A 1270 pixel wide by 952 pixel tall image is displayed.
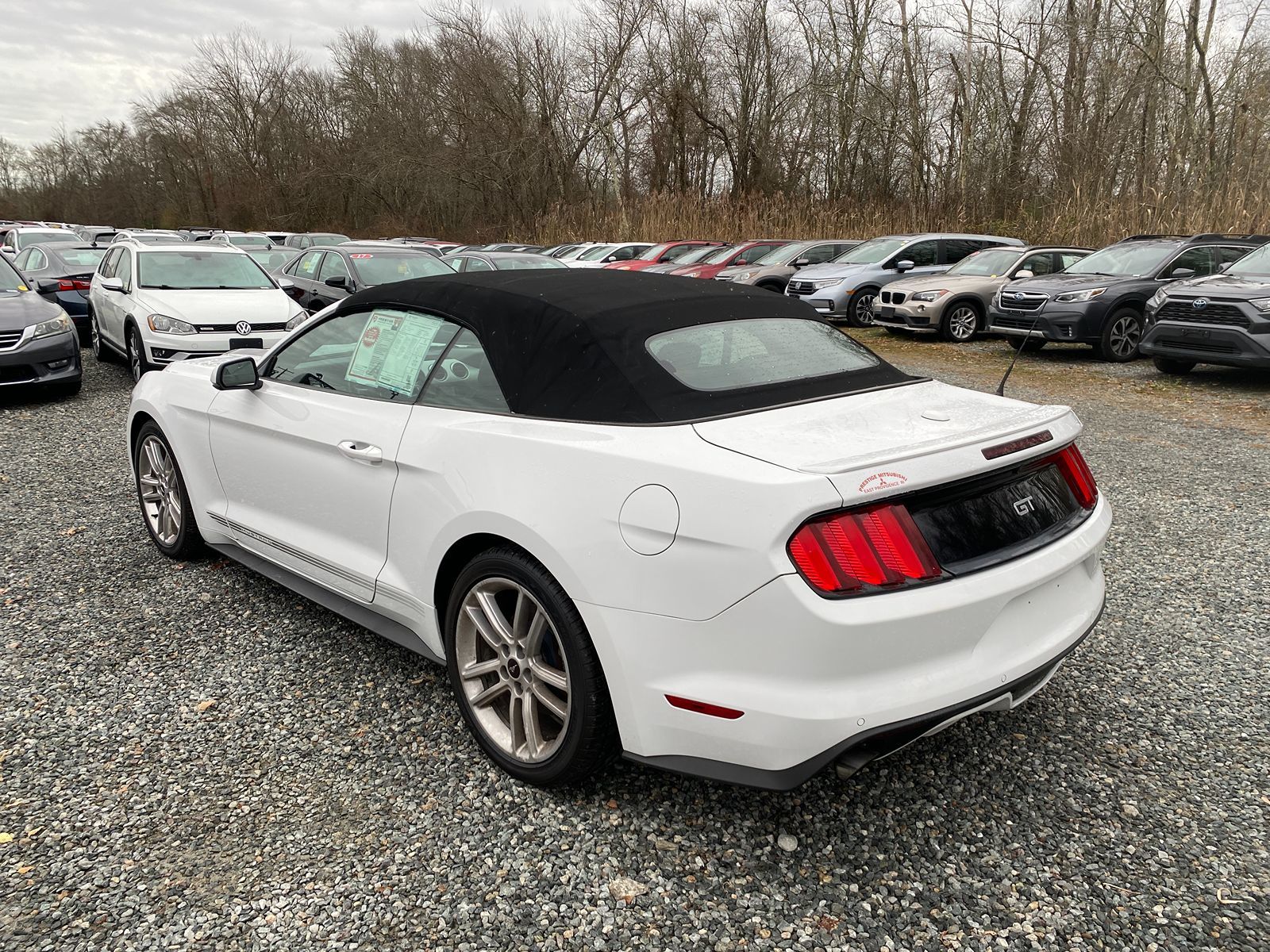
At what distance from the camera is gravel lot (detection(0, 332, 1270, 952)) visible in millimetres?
2230

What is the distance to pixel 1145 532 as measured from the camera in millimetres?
5246

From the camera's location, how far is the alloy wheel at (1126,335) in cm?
1229

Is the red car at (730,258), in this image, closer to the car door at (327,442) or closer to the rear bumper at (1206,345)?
the rear bumper at (1206,345)

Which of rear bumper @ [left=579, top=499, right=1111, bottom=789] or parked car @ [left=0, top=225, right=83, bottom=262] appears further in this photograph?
parked car @ [left=0, top=225, right=83, bottom=262]

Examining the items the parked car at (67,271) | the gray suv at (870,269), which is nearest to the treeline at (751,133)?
the gray suv at (870,269)

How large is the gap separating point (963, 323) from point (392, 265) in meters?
8.89

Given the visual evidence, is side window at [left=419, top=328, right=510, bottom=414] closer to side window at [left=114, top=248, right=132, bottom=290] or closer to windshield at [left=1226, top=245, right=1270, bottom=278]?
side window at [left=114, top=248, right=132, bottom=290]

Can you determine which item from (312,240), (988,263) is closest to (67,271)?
(312,240)

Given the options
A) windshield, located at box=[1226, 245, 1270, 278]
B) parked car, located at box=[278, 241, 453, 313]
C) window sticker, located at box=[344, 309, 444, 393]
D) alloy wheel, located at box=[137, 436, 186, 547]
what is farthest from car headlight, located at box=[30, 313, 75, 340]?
windshield, located at box=[1226, 245, 1270, 278]

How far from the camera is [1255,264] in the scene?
1058 centimetres

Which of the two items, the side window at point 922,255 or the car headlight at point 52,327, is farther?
the side window at point 922,255

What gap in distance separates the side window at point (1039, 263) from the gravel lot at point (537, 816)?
1159 centimetres

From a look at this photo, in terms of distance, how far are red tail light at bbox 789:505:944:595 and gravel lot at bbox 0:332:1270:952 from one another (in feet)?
2.73

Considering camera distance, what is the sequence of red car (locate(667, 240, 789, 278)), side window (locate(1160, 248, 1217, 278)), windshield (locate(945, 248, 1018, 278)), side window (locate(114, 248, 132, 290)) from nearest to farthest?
side window (locate(114, 248, 132, 290))
side window (locate(1160, 248, 1217, 278))
windshield (locate(945, 248, 1018, 278))
red car (locate(667, 240, 789, 278))
